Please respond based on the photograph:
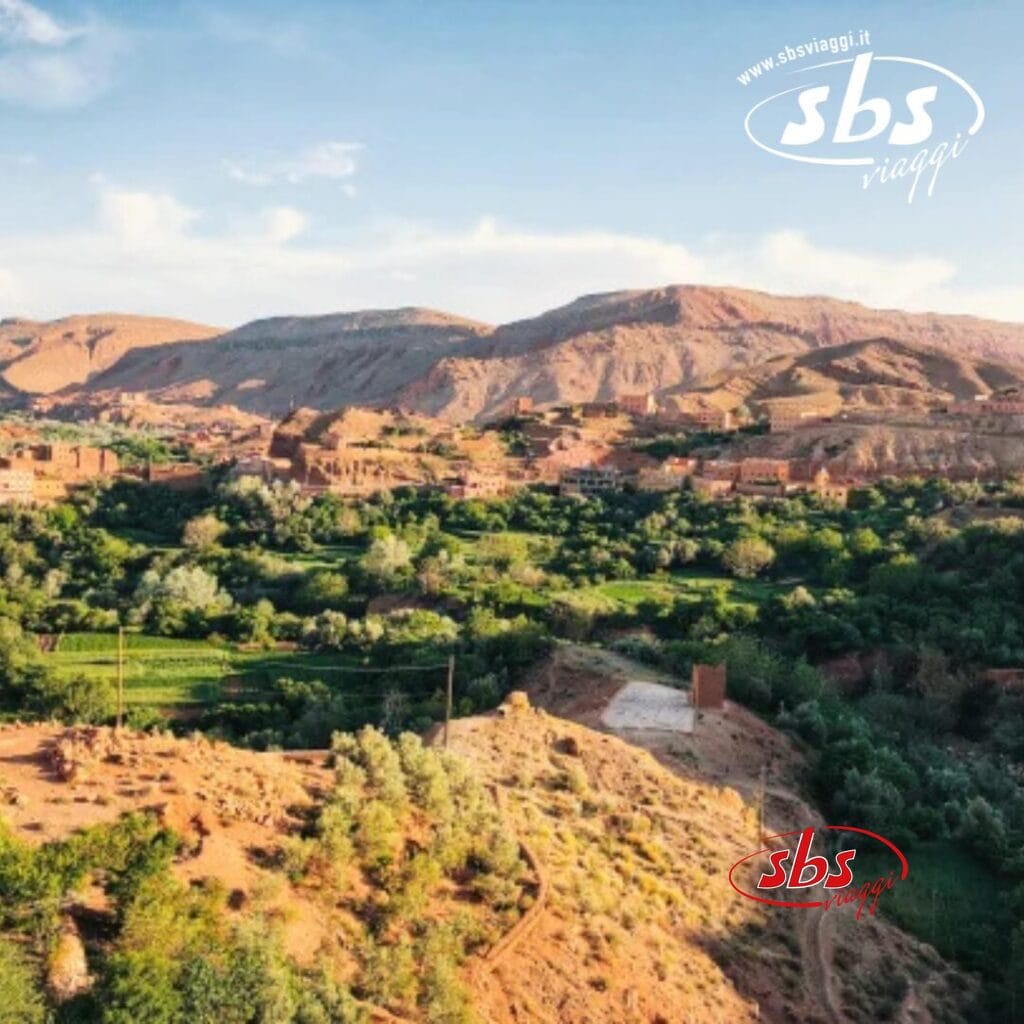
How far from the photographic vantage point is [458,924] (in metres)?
8.68

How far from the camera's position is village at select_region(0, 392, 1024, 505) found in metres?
42.8

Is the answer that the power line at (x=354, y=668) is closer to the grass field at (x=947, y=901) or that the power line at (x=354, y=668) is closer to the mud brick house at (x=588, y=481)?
the grass field at (x=947, y=901)

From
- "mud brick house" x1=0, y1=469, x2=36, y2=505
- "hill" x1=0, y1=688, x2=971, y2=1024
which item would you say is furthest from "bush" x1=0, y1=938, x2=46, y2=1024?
"mud brick house" x1=0, y1=469, x2=36, y2=505

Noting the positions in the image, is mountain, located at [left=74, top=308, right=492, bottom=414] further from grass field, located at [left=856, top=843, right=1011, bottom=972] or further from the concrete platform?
grass field, located at [left=856, top=843, right=1011, bottom=972]

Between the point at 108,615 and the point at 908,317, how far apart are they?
109 meters

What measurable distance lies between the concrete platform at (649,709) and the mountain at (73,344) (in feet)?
353

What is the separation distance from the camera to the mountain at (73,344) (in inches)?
4707

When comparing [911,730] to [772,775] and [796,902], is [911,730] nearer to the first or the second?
[772,775]

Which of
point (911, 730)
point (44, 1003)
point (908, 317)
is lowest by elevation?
point (911, 730)

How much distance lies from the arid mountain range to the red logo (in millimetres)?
46534

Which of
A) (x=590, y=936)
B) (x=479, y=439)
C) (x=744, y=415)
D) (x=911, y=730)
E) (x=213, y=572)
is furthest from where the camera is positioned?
(x=744, y=415)

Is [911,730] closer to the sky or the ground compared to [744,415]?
closer to the ground


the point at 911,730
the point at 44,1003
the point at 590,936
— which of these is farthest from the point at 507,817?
the point at 911,730

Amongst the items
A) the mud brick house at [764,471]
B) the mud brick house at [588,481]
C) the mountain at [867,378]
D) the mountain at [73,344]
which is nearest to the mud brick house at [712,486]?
the mud brick house at [764,471]
